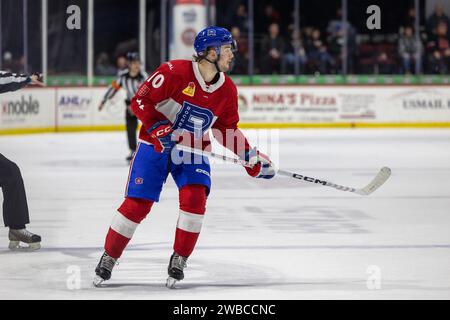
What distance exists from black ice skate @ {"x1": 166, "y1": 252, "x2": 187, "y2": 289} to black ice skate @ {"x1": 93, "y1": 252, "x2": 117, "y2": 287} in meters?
0.27

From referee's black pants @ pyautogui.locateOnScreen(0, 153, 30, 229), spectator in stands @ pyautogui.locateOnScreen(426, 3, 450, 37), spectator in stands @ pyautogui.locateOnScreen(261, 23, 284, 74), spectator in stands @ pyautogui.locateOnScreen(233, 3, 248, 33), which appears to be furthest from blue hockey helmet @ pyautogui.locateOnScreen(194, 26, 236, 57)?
spectator in stands @ pyautogui.locateOnScreen(426, 3, 450, 37)

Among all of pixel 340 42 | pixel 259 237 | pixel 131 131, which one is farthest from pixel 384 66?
pixel 259 237

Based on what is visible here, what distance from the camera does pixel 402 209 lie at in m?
8.34

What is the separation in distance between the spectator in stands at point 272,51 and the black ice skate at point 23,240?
531 inches

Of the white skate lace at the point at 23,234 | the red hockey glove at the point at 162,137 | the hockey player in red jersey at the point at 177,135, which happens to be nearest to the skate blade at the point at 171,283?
the hockey player in red jersey at the point at 177,135

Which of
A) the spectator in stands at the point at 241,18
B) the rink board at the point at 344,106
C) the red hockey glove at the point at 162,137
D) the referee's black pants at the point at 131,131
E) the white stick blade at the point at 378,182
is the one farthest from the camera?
the spectator in stands at the point at 241,18

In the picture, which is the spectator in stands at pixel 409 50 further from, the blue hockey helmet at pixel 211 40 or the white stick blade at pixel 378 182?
the blue hockey helmet at pixel 211 40

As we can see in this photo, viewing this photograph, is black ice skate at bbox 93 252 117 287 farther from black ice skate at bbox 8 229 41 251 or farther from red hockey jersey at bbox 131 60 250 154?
black ice skate at bbox 8 229 41 251

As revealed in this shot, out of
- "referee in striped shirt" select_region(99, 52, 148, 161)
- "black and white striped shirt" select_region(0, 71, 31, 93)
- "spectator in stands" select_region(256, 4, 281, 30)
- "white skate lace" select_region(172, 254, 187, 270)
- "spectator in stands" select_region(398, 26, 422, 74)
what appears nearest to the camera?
"white skate lace" select_region(172, 254, 187, 270)

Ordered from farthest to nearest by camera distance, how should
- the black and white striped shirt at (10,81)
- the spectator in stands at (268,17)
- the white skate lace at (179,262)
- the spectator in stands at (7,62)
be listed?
the spectator in stands at (268,17), the spectator in stands at (7,62), the black and white striped shirt at (10,81), the white skate lace at (179,262)

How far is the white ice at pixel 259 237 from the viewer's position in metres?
5.13

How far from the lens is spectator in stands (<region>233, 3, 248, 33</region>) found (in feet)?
63.8

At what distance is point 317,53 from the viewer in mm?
19906

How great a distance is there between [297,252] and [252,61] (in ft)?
44.6
